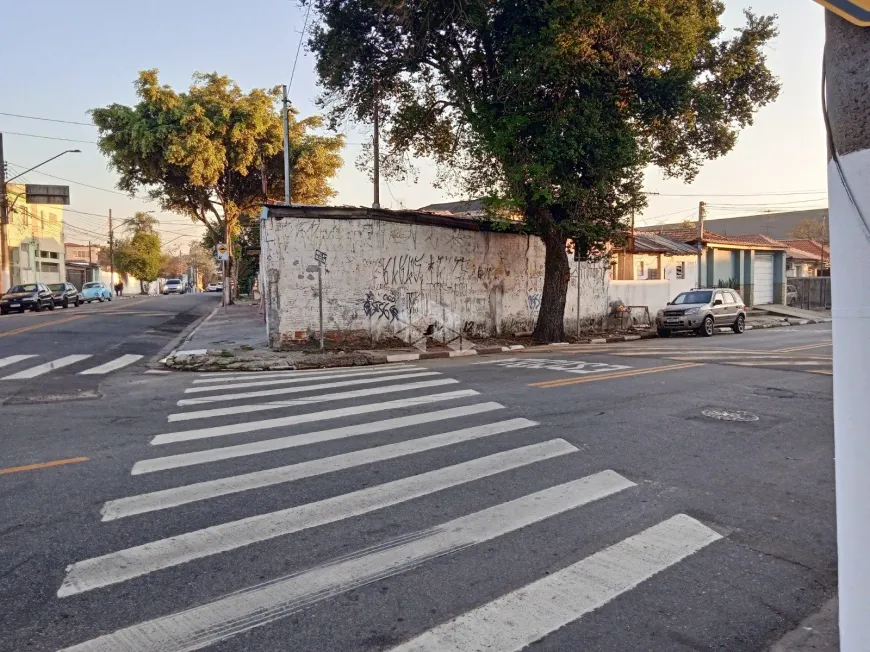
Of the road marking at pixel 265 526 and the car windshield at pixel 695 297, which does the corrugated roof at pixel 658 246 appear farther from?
the road marking at pixel 265 526

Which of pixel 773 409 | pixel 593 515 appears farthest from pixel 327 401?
pixel 773 409

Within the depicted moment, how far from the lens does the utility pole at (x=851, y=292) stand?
2307 mm

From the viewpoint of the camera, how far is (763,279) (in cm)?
3962

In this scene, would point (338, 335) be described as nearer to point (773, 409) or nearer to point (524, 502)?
point (773, 409)

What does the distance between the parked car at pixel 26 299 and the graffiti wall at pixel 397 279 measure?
82.4 ft

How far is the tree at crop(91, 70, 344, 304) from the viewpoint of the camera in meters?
31.8

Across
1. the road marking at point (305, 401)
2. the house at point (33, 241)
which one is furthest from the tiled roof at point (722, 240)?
the house at point (33, 241)

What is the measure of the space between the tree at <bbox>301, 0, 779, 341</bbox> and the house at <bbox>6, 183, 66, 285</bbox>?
38.6m

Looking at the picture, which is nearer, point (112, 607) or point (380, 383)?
point (112, 607)

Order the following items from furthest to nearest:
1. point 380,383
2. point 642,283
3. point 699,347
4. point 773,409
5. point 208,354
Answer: point 642,283
point 699,347
point 208,354
point 380,383
point 773,409

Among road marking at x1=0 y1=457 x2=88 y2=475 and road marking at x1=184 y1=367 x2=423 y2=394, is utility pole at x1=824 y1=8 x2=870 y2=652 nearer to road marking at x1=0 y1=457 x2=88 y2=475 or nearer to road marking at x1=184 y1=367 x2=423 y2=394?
road marking at x1=0 y1=457 x2=88 y2=475

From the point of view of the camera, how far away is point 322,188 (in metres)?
38.6

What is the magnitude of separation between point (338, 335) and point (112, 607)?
13115 mm

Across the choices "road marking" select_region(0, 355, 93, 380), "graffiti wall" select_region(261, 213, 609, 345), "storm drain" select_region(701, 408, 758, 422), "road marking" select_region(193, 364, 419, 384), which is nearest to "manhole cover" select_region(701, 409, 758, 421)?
"storm drain" select_region(701, 408, 758, 422)
